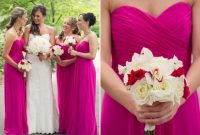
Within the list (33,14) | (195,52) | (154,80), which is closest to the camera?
(154,80)

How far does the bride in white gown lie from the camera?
1.76 meters

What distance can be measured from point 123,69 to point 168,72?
0.09 metres

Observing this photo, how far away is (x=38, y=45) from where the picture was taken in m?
1.68

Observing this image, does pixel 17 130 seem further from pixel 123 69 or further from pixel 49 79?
pixel 123 69

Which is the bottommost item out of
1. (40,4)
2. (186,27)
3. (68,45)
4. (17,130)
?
(17,130)

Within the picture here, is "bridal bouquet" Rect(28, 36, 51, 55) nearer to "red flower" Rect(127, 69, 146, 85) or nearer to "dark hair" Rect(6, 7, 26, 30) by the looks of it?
"dark hair" Rect(6, 7, 26, 30)

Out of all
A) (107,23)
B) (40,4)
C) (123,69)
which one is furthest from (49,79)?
(123,69)

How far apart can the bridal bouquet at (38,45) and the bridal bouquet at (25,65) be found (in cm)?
6

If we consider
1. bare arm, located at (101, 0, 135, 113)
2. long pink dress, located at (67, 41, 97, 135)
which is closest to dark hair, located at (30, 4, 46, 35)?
long pink dress, located at (67, 41, 97, 135)

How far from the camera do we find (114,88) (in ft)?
2.55

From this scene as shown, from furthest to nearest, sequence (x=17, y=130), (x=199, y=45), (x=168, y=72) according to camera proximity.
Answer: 1. (x=17, y=130)
2. (x=199, y=45)
3. (x=168, y=72)

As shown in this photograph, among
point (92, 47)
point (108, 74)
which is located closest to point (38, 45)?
point (92, 47)

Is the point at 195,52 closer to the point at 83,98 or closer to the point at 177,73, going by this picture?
the point at 177,73

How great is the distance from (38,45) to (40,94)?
0.31m
